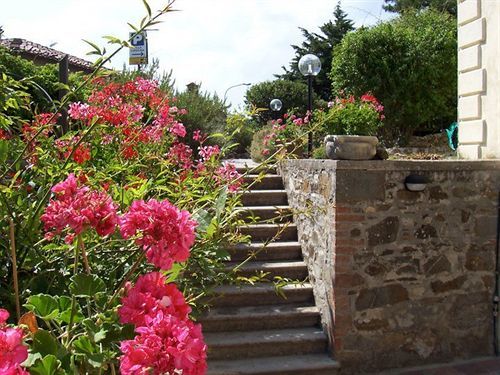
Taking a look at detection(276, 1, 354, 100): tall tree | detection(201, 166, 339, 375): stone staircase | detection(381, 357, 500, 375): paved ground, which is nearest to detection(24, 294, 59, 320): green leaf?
detection(201, 166, 339, 375): stone staircase

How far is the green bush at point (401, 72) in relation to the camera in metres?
15.8

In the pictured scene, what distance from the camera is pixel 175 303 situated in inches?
54.9

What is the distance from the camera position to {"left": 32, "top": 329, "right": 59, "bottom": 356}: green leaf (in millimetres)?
1377

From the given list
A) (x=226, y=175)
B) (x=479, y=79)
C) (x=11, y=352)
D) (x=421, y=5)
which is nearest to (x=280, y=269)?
(x=226, y=175)

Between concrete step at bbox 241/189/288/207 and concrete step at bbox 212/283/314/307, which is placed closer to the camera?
concrete step at bbox 212/283/314/307

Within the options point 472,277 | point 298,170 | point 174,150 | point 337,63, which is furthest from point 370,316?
point 337,63

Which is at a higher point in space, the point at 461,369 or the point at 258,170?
the point at 258,170

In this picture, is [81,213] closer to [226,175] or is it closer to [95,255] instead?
[95,255]

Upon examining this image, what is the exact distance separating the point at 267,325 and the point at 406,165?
6.10ft

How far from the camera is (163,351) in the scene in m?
1.18

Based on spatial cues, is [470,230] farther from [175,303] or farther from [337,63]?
[337,63]

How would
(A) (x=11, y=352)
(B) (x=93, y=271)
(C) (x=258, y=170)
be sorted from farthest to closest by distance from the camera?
(C) (x=258, y=170)
(B) (x=93, y=271)
(A) (x=11, y=352)

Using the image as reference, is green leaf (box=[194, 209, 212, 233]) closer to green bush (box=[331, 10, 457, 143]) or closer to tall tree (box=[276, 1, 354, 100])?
green bush (box=[331, 10, 457, 143])

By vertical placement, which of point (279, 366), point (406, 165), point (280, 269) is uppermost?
point (406, 165)
